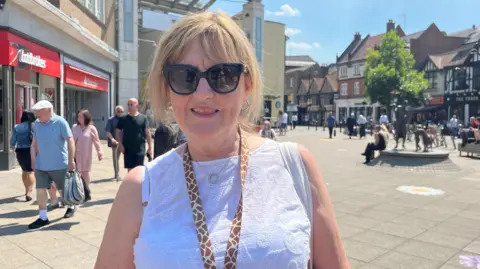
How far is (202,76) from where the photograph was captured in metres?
1.42

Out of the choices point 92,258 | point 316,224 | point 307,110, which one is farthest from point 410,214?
point 307,110

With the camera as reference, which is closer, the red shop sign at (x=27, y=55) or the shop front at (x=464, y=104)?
the red shop sign at (x=27, y=55)

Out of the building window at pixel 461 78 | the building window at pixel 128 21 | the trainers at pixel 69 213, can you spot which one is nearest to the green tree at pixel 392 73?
the building window at pixel 461 78

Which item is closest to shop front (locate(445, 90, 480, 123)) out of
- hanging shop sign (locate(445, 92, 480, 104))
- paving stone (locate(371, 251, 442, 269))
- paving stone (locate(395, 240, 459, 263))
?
hanging shop sign (locate(445, 92, 480, 104))

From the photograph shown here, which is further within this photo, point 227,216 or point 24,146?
point 24,146

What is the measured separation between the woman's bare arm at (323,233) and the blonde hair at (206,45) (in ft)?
1.57

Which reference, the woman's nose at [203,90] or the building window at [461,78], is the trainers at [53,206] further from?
the building window at [461,78]

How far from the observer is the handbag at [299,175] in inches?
Answer: 55.9

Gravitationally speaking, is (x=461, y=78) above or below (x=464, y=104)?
above

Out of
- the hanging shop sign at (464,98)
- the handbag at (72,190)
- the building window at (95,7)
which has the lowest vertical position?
the handbag at (72,190)

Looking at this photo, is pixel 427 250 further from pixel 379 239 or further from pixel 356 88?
pixel 356 88

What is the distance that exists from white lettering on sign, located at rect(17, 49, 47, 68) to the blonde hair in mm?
11205

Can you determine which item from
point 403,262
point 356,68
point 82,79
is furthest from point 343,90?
point 403,262

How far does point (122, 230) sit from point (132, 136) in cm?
628
